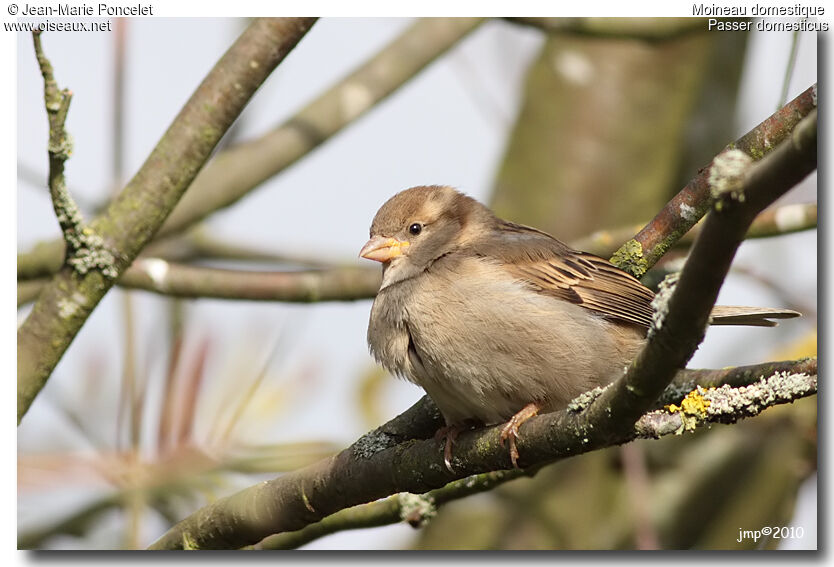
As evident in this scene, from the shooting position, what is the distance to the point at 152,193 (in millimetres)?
3428

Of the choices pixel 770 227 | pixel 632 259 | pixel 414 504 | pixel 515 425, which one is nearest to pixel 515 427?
pixel 515 425

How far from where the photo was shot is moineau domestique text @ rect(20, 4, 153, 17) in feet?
12.8

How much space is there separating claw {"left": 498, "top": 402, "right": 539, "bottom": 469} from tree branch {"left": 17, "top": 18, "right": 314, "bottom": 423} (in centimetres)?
136

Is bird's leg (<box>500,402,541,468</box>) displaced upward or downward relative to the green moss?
downward

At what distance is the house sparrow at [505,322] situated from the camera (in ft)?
9.82

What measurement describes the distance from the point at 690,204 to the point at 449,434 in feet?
3.57

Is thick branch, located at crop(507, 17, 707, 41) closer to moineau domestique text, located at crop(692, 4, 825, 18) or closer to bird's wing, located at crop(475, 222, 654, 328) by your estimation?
moineau domestique text, located at crop(692, 4, 825, 18)

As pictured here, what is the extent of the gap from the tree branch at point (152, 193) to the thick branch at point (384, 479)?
0.73m

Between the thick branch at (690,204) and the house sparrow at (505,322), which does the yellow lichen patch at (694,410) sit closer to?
the house sparrow at (505,322)

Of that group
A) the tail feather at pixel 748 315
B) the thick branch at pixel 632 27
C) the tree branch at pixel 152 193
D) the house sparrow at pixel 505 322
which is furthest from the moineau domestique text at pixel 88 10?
the tail feather at pixel 748 315

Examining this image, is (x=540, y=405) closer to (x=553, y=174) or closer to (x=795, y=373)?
(x=795, y=373)

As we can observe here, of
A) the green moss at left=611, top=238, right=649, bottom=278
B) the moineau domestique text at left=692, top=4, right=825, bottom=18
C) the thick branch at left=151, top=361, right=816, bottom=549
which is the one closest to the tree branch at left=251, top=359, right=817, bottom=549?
the thick branch at left=151, top=361, right=816, bottom=549

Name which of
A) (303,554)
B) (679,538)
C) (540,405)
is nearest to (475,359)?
(540,405)

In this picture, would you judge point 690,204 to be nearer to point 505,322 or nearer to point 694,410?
Answer: point 505,322
